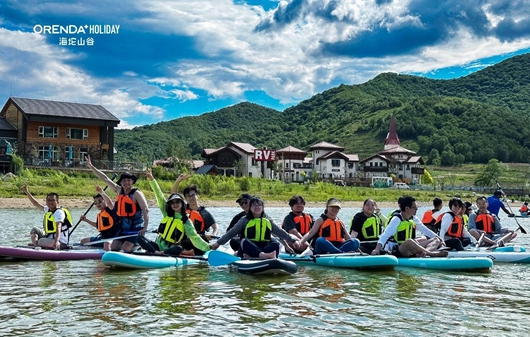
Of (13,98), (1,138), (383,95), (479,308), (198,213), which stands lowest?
(479,308)

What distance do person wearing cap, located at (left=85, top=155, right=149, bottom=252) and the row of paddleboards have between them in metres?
0.56

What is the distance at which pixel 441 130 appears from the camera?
119 metres

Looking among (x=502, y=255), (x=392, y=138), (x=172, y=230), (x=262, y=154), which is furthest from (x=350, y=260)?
(x=392, y=138)

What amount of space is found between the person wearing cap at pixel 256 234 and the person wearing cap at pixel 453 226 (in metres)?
4.20

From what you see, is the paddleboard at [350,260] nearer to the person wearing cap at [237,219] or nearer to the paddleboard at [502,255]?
the person wearing cap at [237,219]

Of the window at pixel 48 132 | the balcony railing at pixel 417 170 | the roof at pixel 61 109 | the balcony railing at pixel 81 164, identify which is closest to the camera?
the balcony railing at pixel 81 164

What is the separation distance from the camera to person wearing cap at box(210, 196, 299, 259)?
1001cm

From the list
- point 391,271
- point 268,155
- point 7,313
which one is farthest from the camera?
point 268,155

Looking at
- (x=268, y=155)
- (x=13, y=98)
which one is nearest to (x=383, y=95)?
(x=268, y=155)

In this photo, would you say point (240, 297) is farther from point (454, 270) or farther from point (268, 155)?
point (268, 155)

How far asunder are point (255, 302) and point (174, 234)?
133 inches

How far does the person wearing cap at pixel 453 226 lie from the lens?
12.3 metres

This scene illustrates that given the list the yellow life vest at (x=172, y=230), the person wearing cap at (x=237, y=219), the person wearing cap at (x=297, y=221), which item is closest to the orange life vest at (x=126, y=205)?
the yellow life vest at (x=172, y=230)

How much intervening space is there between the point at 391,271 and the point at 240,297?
3671mm
